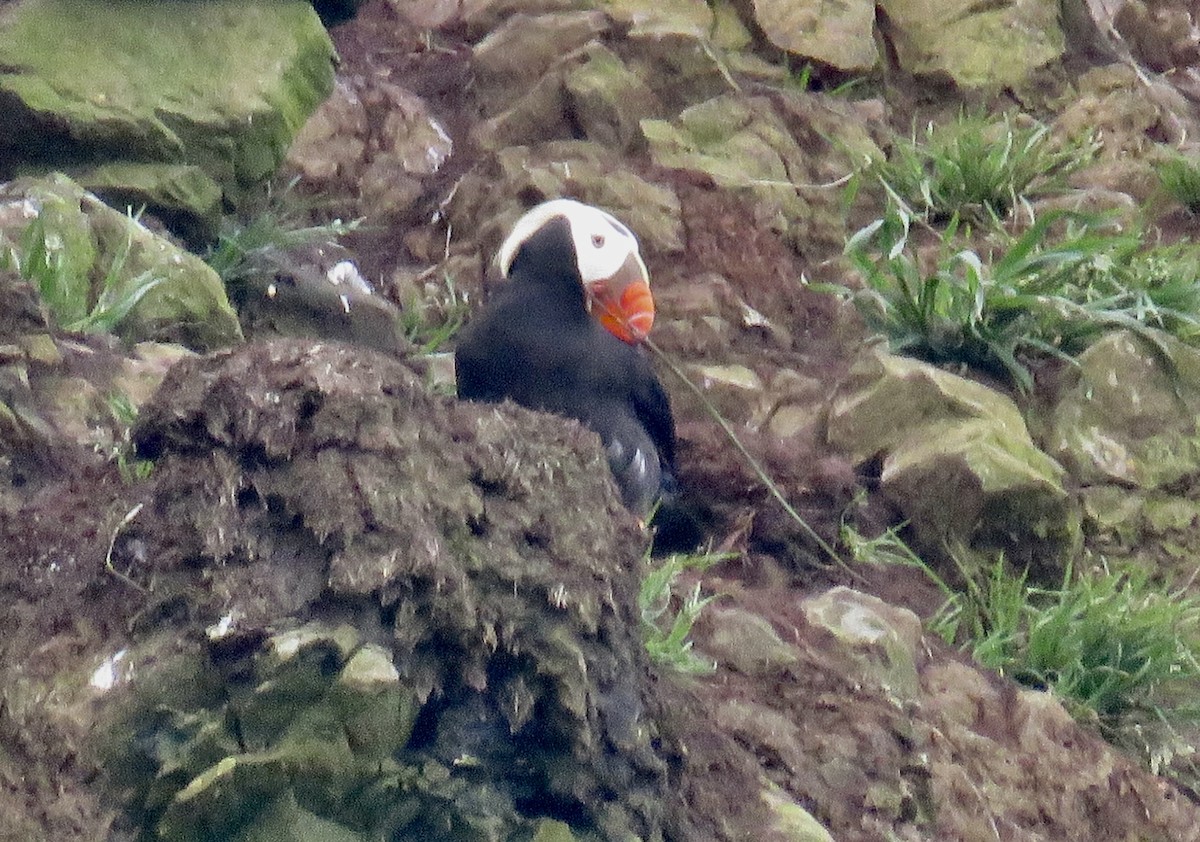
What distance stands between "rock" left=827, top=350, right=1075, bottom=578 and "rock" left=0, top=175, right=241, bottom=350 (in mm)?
1883

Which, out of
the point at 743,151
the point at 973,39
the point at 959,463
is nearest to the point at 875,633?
the point at 959,463

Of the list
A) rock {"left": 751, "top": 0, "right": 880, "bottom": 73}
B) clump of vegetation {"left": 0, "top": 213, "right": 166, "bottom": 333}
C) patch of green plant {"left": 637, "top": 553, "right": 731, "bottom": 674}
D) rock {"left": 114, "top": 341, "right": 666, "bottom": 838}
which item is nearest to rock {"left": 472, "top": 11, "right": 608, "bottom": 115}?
rock {"left": 751, "top": 0, "right": 880, "bottom": 73}

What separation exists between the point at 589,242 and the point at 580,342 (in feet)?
1.06

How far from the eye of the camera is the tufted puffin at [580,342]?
14.2ft

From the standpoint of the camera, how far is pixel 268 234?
16.8 ft

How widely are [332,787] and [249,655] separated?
0.23 meters

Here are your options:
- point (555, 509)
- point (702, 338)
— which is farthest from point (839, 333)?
point (555, 509)

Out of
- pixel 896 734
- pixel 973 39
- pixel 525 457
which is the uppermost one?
pixel 525 457

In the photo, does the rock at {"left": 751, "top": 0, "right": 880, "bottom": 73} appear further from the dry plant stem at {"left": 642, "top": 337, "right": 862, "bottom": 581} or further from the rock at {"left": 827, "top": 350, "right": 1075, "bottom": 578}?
the dry plant stem at {"left": 642, "top": 337, "right": 862, "bottom": 581}

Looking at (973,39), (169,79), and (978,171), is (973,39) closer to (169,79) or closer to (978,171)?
(978,171)

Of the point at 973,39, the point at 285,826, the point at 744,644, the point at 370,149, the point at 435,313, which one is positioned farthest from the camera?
the point at 973,39

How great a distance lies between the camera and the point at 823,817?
309 cm

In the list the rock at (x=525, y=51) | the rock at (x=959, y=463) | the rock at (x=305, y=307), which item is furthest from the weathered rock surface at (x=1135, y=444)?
the rock at (x=525, y=51)

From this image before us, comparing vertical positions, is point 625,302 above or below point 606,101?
above
